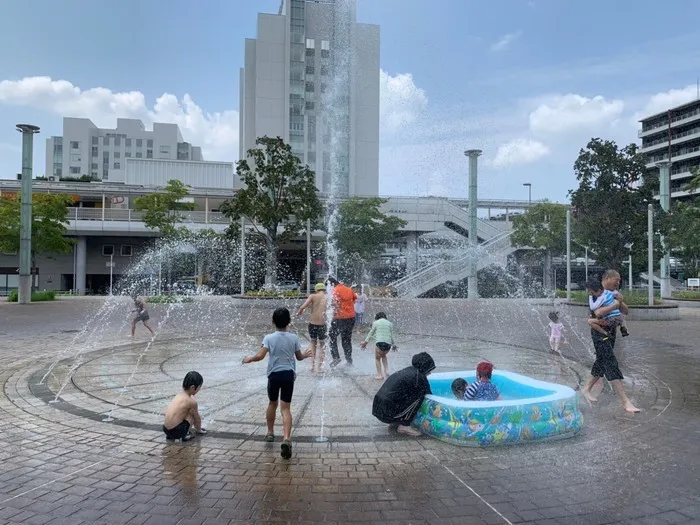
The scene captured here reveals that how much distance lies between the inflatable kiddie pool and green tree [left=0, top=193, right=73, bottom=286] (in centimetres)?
3288

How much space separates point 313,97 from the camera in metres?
73.1

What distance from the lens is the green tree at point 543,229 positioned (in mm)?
39719

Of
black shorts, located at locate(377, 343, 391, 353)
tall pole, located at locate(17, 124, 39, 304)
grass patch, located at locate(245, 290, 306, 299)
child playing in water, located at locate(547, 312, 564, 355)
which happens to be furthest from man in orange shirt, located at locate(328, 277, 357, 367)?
tall pole, located at locate(17, 124, 39, 304)

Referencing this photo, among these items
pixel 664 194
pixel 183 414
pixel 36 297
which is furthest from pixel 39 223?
pixel 664 194

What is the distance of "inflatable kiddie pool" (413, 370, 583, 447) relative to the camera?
5.60 metres

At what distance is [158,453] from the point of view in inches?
212

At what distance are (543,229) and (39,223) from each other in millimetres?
33748

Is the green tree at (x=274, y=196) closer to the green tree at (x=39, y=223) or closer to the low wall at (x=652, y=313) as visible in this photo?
the green tree at (x=39, y=223)

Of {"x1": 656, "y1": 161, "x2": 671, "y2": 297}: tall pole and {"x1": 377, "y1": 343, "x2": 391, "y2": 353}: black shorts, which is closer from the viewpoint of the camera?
{"x1": 377, "y1": 343, "x2": 391, "y2": 353}: black shorts

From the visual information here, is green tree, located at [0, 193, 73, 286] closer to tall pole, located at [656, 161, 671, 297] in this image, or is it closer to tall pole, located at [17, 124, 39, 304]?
tall pole, located at [17, 124, 39, 304]

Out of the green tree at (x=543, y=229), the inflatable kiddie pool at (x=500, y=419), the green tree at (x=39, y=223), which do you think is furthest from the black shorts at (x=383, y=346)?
the green tree at (x=543, y=229)

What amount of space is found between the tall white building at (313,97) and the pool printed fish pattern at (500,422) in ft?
197

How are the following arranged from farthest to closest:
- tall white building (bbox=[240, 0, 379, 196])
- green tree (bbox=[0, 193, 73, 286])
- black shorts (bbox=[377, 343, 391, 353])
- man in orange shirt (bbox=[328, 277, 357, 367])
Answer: tall white building (bbox=[240, 0, 379, 196]), green tree (bbox=[0, 193, 73, 286]), man in orange shirt (bbox=[328, 277, 357, 367]), black shorts (bbox=[377, 343, 391, 353])

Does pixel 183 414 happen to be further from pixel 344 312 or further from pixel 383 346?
pixel 344 312
